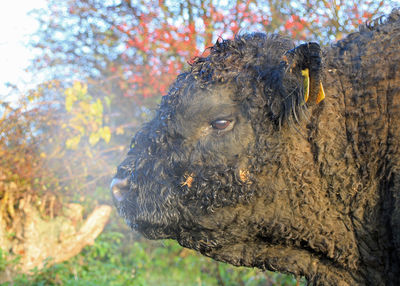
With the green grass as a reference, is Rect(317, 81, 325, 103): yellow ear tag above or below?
above

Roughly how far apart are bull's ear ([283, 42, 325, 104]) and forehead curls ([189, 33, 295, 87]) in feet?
0.52

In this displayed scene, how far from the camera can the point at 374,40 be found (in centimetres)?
229

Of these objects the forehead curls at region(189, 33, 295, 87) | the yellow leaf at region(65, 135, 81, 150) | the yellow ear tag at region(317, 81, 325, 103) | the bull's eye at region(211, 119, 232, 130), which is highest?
the forehead curls at region(189, 33, 295, 87)

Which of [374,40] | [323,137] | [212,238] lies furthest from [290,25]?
[212,238]

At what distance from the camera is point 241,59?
92.5 inches

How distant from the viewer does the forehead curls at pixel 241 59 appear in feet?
7.48

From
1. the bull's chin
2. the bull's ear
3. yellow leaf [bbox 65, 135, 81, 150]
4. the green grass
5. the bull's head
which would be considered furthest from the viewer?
yellow leaf [bbox 65, 135, 81, 150]

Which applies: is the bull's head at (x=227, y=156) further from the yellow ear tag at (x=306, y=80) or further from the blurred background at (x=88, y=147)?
the blurred background at (x=88, y=147)

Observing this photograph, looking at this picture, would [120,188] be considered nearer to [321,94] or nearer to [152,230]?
[152,230]

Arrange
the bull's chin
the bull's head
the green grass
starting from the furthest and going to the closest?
Result: the green grass, the bull's chin, the bull's head

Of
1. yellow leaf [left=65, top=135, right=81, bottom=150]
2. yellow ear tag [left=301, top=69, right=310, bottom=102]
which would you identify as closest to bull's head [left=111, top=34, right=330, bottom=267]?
yellow ear tag [left=301, top=69, right=310, bottom=102]

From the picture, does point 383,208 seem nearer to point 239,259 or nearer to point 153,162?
point 239,259

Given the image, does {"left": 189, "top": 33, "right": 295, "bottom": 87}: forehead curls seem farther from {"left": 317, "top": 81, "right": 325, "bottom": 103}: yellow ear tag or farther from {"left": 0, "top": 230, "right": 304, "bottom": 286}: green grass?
{"left": 0, "top": 230, "right": 304, "bottom": 286}: green grass

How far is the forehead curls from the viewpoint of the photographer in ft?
7.48
